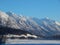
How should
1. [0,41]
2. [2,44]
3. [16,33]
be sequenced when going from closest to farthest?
[2,44] → [0,41] → [16,33]

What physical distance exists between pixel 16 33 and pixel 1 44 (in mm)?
39845

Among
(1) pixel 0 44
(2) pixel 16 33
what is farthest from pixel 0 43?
(2) pixel 16 33

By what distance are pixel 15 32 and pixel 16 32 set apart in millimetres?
1331

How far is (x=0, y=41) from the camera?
37.1 m

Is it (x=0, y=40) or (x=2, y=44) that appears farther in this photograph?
(x=0, y=40)

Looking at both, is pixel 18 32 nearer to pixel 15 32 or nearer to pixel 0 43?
pixel 15 32

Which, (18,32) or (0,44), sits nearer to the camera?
(0,44)

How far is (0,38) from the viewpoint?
38438 mm

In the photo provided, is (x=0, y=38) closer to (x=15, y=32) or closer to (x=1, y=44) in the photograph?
(x=1, y=44)

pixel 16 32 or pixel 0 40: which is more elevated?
pixel 16 32

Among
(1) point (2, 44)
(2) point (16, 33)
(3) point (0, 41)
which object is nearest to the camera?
(1) point (2, 44)

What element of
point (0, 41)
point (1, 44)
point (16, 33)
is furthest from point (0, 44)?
point (16, 33)

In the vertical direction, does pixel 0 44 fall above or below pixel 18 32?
below

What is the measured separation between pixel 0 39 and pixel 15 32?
36.8 meters
